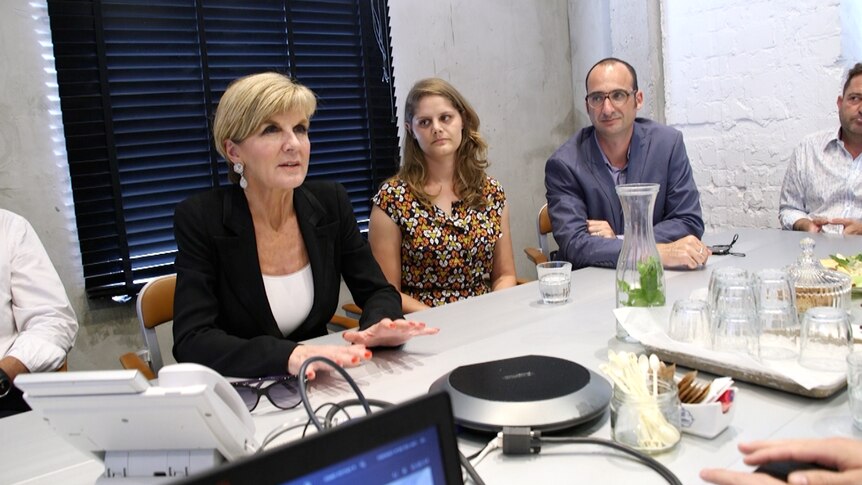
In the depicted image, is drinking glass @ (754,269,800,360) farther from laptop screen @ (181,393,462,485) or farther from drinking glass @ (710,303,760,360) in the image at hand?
laptop screen @ (181,393,462,485)

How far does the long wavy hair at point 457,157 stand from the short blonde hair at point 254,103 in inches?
28.2

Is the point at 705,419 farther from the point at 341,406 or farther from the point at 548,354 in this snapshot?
the point at 341,406

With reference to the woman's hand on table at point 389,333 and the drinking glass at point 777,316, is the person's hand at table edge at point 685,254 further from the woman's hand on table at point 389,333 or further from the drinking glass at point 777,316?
the woman's hand on table at point 389,333

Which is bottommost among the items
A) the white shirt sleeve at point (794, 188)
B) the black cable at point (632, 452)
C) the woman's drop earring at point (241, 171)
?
the black cable at point (632, 452)

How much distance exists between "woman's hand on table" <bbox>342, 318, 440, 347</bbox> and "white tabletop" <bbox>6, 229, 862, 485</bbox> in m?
0.03

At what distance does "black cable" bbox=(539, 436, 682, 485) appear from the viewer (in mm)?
829

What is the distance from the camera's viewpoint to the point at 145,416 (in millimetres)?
786

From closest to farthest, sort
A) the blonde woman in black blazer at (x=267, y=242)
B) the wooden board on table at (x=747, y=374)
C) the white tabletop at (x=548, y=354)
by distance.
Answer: the white tabletop at (x=548, y=354) → the wooden board on table at (x=747, y=374) → the blonde woman in black blazer at (x=267, y=242)

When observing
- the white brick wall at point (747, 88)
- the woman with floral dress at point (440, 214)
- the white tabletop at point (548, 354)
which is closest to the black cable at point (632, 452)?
the white tabletop at point (548, 354)

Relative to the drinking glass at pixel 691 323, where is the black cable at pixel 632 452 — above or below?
below

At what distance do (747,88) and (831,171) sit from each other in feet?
2.23

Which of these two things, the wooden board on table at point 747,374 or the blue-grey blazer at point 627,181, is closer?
the wooden board on table at point 747,374

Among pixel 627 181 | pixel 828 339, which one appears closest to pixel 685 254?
pixel 627 181

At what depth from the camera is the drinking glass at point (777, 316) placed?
1163 millimetres
